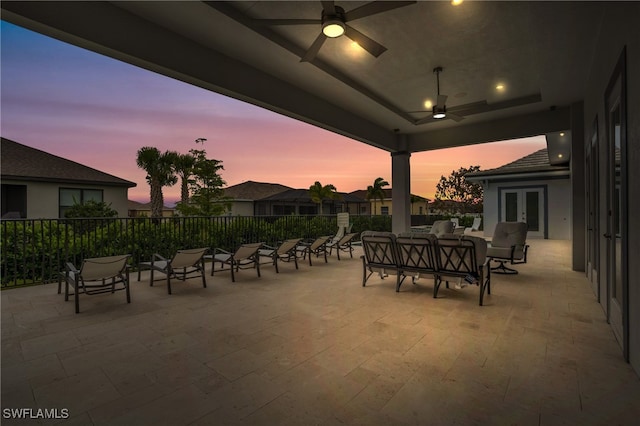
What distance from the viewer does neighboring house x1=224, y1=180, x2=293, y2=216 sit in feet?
78.6

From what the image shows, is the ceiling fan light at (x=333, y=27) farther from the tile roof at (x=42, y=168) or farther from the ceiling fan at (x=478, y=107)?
the tile roof at (x=42, y=168)

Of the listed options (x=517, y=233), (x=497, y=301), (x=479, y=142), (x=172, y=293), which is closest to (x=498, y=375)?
(x=497, y=301)

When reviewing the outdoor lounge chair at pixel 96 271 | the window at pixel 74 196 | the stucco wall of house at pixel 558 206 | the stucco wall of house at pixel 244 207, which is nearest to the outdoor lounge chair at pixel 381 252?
the outdoor lounge chair at pixel 96 271

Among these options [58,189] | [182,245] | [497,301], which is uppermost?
[58,189]

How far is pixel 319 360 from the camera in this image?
2.60 meters

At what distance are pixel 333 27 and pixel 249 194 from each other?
83.7 feet

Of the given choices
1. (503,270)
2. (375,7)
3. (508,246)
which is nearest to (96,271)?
(375,7)

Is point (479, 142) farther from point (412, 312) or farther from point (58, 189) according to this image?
point (58, 189)

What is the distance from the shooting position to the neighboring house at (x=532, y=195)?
523 inches

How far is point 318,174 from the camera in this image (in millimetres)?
21062

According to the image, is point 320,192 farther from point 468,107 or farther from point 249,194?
point 468,107

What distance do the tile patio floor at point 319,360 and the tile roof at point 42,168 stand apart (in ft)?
25.7

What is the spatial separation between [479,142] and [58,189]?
1420 centimetres

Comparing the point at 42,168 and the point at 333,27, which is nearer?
the point at 333,27
